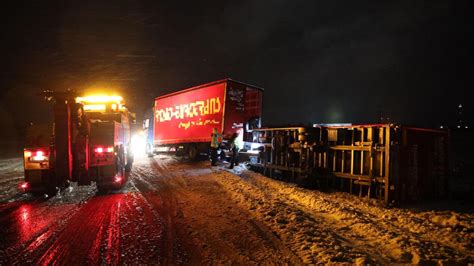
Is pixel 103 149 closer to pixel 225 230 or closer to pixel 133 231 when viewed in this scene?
pixel 133 231

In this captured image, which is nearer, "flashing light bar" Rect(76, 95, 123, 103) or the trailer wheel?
"flashing light bar" Rect(76, 95, 123, 103)

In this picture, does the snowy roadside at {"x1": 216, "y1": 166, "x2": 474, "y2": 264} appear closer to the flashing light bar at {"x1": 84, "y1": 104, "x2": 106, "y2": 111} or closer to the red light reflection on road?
the red light reflection on road

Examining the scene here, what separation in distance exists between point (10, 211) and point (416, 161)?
10.6 meters

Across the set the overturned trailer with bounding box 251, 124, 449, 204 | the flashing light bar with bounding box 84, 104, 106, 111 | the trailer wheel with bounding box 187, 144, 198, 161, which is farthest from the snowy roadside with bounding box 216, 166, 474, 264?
the trailer wheel with bounding box 187, 144, 198, 161

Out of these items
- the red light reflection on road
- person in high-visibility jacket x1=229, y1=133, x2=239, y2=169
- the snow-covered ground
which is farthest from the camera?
person in high-visibility jacket x1=229, y1=133, x2=239, y2=169

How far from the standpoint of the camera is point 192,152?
18.1 metres

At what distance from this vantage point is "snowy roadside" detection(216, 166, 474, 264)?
172 inches

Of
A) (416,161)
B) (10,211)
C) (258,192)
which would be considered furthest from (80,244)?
(416,161)

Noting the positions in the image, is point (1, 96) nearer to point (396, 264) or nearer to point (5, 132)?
point (5, 132)

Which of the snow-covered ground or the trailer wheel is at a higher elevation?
the trailer wheel

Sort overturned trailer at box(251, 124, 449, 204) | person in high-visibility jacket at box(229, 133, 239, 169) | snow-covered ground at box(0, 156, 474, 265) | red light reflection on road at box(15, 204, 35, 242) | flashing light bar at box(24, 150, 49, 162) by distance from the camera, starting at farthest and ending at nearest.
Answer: person in high-visibility jacket at box(229, 133, 239, 169), flashing light bar at box(24, 150, 49, 162), overturned trailer at box(251, 124, 449, 204), red light reflection on road at box(15, 204, 35, 242), snow-covered ground at box(0, 156, 474, 265)

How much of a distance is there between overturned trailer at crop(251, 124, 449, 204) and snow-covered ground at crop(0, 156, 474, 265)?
71 cm

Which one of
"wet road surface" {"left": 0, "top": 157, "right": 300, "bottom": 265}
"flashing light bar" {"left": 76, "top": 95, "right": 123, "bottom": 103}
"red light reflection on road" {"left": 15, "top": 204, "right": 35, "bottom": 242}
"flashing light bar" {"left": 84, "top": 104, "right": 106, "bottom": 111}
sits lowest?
"red light reflection on road" {"left": 15, "top": 204, "right": 35, "bottom": 242}

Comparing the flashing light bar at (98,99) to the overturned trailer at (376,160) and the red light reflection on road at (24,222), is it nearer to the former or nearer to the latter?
the red light reflection on road at (24,222)
